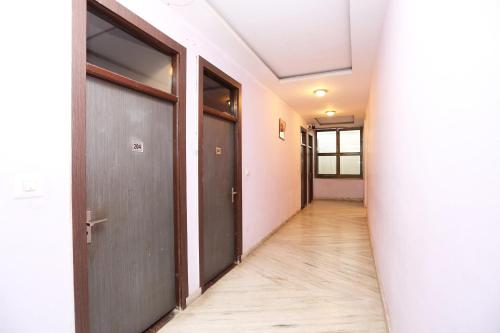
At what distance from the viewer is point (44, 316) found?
55.0 inches

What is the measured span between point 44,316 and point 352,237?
448 centimetres

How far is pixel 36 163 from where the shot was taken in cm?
138

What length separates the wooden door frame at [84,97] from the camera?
5.04 feet

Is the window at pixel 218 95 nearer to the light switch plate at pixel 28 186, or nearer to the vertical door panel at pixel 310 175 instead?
the light switch plate at pixel 28 186

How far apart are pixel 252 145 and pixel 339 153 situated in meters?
6.37

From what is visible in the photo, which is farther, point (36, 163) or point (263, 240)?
point (263, 240)

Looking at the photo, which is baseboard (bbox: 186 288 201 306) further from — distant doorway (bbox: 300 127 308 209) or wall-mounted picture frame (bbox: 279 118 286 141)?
distant doorway (bbox: 300 127 308 209)

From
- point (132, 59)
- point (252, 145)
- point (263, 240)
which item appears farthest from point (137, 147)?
point (263, 240)

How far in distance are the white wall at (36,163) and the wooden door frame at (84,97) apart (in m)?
0.04

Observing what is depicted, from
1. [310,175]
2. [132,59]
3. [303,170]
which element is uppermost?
[132,59]

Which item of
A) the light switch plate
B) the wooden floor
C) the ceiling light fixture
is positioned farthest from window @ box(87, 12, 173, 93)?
the ceiling light fixture

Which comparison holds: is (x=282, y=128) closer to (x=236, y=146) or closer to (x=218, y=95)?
(x=236, y=146)

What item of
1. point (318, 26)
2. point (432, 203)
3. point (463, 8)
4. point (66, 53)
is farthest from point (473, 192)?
point (318, 26)

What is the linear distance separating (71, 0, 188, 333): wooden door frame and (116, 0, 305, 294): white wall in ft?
0.40
